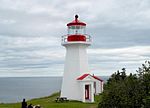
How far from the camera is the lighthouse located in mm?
32344

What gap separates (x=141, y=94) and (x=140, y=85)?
0.61 m

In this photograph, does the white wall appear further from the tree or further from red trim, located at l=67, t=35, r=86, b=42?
the tree

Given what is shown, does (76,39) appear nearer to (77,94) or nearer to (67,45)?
(67,45)

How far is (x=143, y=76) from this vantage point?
18.4m

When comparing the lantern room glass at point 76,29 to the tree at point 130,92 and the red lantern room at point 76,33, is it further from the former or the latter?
the tree at point 130,92

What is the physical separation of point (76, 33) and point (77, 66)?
10.9ft

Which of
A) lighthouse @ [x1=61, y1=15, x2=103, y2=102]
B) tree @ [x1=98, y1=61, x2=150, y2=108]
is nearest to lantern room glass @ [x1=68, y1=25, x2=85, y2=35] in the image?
lighthouse @ [x1=61, y1=15, x2=103, y2=102]

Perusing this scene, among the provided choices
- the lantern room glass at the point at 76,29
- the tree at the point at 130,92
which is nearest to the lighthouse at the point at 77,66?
the lantern room glass at the point at 76,29

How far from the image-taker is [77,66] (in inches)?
1288

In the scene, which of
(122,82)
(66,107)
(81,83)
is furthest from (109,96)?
(81,83)

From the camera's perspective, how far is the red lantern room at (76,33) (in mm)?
32219

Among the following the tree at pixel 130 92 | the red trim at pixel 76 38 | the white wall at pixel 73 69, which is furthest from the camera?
the white wall at pixel 73 69

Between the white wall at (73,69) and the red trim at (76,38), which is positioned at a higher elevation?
the red trim at (76,38)

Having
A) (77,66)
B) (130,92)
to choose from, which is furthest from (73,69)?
(130,92)
